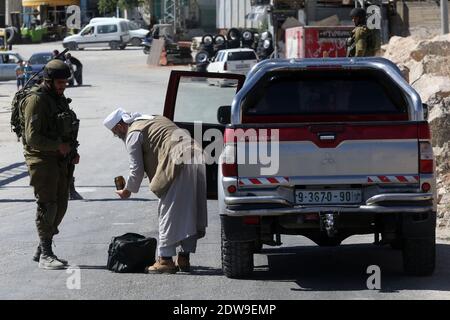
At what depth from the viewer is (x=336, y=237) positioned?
984 centimetres

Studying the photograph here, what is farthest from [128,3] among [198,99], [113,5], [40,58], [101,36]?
[198,99]

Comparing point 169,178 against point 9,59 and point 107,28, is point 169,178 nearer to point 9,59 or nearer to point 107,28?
point 9,59

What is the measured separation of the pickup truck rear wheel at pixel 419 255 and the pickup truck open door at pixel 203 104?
9.49 feet

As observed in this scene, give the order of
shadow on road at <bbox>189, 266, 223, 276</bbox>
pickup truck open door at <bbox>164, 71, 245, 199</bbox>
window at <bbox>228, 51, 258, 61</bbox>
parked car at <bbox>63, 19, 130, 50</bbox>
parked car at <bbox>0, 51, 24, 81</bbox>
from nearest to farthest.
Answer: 1. shadow on road at <bbox>189, 266, 223, 276</bbox>
2. pickup truck open door at <bbox>164, 71, 245, 199</bbox>
3. window at <bbox>228, 51, 258, 61</bbox>
4. parked car at <bbox>0, 51, 24, 81</bbox>
5. parked car at <bbox>63, 19, 130, 50</bbox>

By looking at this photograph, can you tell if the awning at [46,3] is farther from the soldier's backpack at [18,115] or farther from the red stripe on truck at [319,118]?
the red stripe on truck at [319,118]

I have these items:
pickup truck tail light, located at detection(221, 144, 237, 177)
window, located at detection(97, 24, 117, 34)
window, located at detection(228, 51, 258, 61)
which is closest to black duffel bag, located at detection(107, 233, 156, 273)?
pickup truck tail light, located at detection(221, 144, 237, 177)

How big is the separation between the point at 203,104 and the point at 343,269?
3075 millimetres

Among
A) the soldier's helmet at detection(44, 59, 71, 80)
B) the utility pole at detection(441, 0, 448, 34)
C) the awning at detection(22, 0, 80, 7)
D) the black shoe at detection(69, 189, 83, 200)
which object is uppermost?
the awning at detection(22, 0, 80, 7)

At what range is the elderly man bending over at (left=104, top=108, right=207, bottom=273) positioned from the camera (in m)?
9.54

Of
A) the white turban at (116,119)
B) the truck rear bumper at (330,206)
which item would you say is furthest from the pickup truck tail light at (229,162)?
the white turban at (116,119)

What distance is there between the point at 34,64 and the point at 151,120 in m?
37.4

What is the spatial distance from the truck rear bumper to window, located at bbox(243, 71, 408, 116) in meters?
1.02

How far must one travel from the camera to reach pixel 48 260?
9.88 metres

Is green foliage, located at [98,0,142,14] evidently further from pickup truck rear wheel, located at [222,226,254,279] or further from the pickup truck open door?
pickup truck rear wheel, located at [222,226,254,279]
